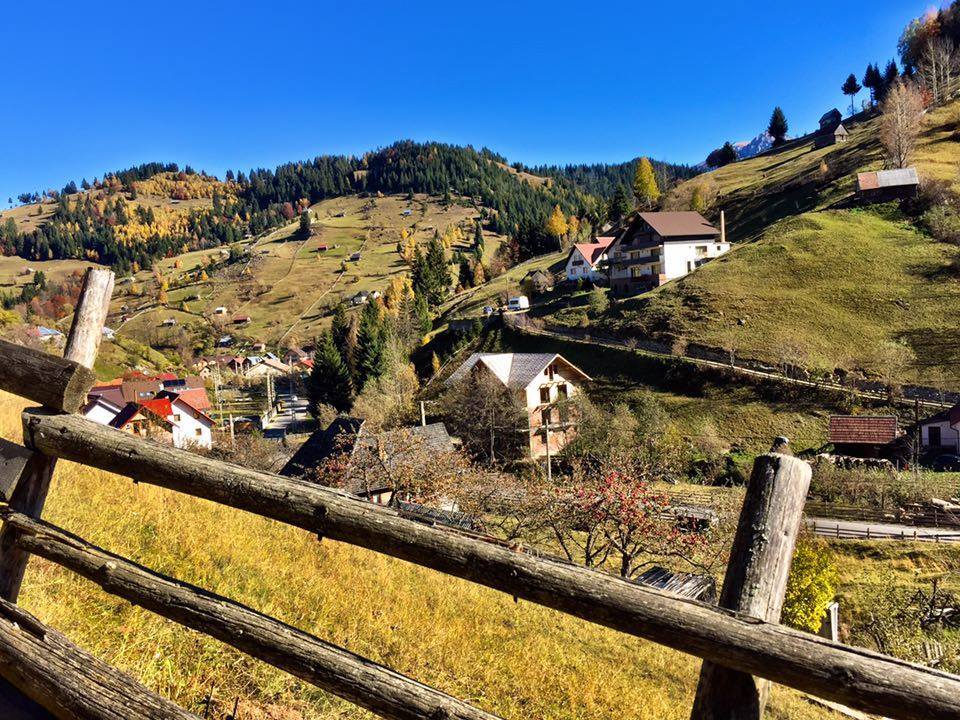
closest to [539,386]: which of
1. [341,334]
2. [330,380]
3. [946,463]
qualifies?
[946,463]

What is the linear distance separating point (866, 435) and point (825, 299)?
18.1 meters

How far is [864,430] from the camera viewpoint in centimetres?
3231

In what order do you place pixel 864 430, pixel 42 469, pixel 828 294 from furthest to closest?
pixel 828 294 → pixel 864 430 → pixel 42 469

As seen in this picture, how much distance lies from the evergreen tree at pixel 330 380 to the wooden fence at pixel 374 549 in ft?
194

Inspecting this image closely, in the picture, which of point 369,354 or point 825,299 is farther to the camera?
point 369,354

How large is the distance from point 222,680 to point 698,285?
5504cm

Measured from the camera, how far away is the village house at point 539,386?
3897cm

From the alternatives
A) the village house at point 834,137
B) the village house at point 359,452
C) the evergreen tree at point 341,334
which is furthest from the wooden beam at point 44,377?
the village house at point 834,137

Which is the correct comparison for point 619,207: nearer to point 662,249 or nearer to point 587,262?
point 587,262

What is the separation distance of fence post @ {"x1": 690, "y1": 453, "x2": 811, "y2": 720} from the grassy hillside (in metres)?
42.9

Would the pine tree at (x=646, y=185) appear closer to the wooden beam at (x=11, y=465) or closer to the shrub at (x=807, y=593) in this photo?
the shrub at (x=807, y=593)

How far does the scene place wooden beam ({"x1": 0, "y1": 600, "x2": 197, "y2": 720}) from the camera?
2527 millimetres

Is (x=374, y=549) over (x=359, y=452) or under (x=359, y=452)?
over

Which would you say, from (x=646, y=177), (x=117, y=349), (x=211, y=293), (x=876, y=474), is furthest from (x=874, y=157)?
(x=211, y=293)
